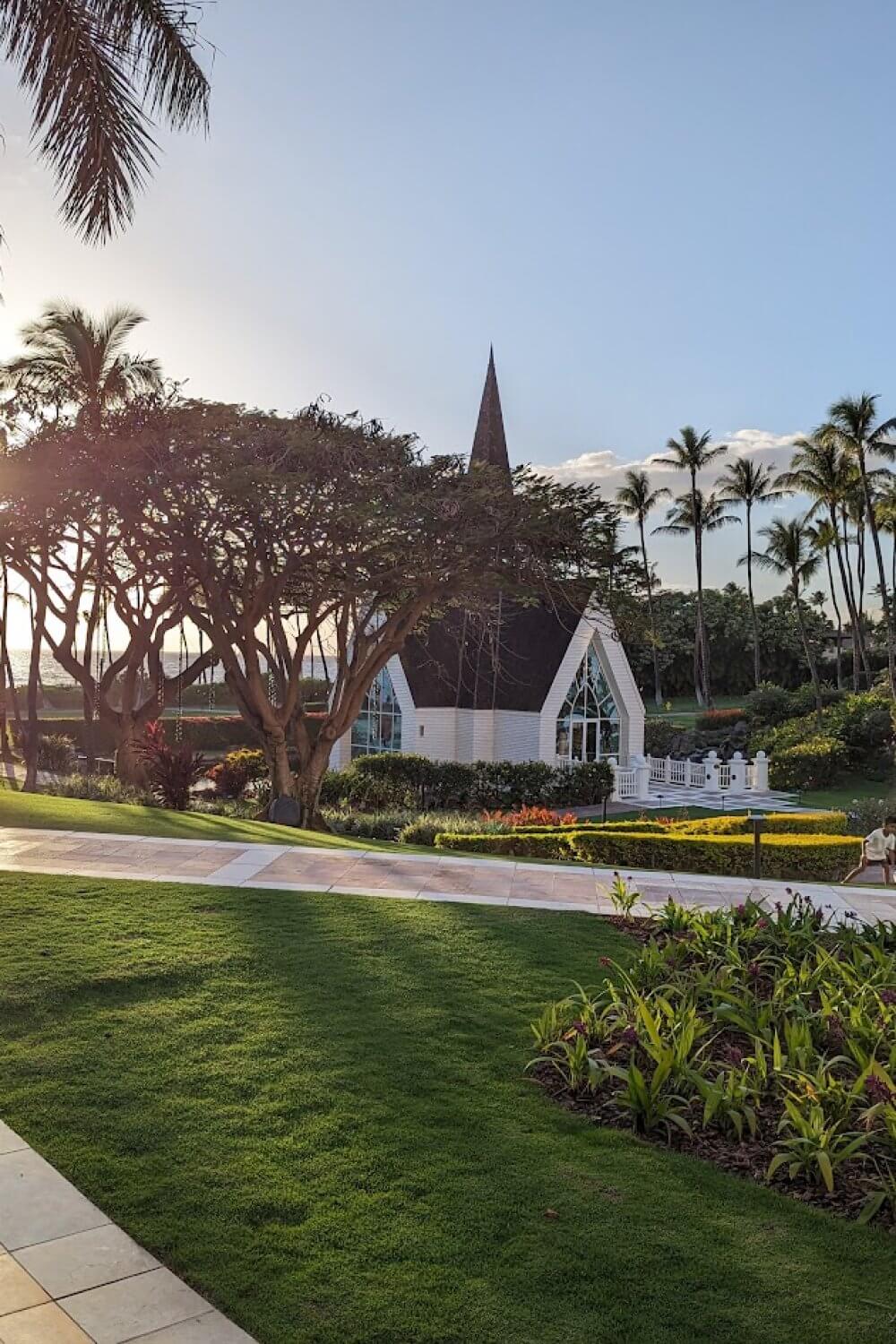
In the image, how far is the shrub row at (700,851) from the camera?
1492 cm

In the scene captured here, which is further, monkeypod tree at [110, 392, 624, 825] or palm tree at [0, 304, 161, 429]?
palm tree at [0, 304, 161, 429]

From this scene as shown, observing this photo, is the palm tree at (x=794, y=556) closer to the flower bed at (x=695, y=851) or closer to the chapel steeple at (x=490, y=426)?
the chapel steeple at (x=490, y=426)

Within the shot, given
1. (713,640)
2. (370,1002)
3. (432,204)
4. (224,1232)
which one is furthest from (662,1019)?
(713,640)

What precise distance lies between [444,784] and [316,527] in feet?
34.7

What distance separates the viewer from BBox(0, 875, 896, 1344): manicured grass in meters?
3.73

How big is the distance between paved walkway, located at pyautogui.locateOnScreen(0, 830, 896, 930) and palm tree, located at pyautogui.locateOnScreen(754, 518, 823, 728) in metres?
33.9

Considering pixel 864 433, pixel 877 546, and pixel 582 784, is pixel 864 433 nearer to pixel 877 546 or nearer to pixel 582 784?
pixel 877 546

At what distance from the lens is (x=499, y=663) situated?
29297 millimetres

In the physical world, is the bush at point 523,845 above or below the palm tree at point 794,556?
below

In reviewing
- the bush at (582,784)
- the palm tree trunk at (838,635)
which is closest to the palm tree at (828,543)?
the palm tree trunk at (838,635)

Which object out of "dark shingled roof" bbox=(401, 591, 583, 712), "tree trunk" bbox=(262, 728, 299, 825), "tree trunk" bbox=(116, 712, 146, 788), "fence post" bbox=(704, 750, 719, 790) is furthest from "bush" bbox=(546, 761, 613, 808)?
"tree trunk" bbox=(116, 712, 146, 788)

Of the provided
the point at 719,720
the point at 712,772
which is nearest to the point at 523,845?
the point at 712,772

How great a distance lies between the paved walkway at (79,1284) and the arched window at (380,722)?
26.6 m

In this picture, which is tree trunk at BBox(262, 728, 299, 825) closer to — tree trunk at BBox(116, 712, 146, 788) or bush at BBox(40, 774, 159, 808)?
bush at BBox(40, 774, 159, 808)
